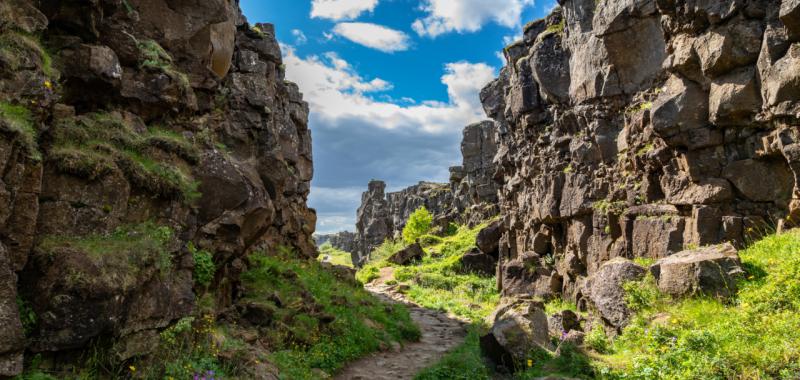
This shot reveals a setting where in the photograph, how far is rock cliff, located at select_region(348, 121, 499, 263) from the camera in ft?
234

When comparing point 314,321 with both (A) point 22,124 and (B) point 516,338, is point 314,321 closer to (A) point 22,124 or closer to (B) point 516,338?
(B) point 516,338

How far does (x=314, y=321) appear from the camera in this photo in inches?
631

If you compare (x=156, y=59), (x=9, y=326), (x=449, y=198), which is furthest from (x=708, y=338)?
(x=449, y=198)

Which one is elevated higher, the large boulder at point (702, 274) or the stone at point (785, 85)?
the stone at point (785, 85)

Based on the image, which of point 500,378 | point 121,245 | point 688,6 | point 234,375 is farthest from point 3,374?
point 688,6

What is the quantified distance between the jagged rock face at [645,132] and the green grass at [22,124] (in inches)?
781

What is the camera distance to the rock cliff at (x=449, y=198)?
71.2 meters

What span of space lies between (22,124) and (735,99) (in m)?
20.5

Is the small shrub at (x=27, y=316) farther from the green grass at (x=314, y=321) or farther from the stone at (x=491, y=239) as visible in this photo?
the stone at (x=491, y=239)

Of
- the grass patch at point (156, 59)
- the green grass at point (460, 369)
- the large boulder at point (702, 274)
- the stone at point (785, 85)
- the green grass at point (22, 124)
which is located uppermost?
the stone at point (785, 85)

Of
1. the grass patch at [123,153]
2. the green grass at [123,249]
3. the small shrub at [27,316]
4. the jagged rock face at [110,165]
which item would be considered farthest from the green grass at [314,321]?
the small shrub at [27,316]

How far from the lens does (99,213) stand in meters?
9.01

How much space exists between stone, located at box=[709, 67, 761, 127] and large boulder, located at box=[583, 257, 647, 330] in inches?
272

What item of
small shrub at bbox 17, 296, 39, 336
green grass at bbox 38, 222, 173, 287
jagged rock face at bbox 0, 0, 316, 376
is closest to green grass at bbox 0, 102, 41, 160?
jagged rock face at bbox 0, 0, 316, 376
